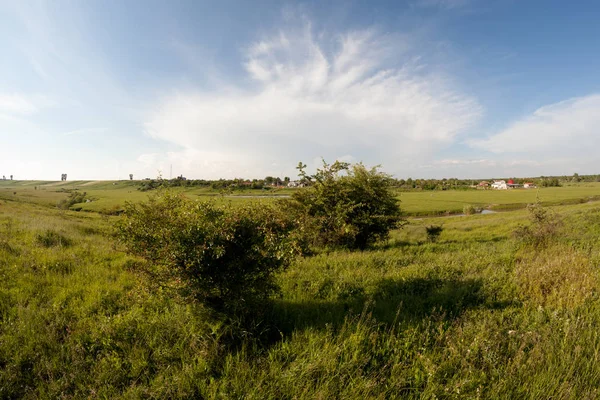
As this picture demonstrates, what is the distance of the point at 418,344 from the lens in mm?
3576

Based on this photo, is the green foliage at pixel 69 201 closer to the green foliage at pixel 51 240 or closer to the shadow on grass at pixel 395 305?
the green foliage at pixel 51 240

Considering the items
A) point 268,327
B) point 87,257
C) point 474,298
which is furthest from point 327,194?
point 87,257

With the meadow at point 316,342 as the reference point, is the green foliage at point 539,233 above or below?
above

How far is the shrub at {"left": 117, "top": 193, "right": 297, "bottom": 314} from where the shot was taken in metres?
3.51

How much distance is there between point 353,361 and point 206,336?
2.12m

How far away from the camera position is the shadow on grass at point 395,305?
13.9ft

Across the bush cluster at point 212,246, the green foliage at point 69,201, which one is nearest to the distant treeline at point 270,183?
the bush cluster at point 212,246

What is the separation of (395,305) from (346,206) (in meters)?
6.13

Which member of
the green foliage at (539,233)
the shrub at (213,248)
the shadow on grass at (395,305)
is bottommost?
the shadow on grass at (395,305)

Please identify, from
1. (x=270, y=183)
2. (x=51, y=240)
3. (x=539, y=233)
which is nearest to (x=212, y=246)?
(x=270, y=183)

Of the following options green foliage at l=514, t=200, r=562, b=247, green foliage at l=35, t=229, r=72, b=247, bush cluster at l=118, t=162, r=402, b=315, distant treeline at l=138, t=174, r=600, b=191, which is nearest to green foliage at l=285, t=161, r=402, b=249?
distant treeline at l=138, t=174, r=600, b=191

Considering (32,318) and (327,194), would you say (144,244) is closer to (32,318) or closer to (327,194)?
(32,318)

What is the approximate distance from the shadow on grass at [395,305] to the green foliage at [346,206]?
4969 mm

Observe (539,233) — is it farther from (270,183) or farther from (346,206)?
(270,183)
